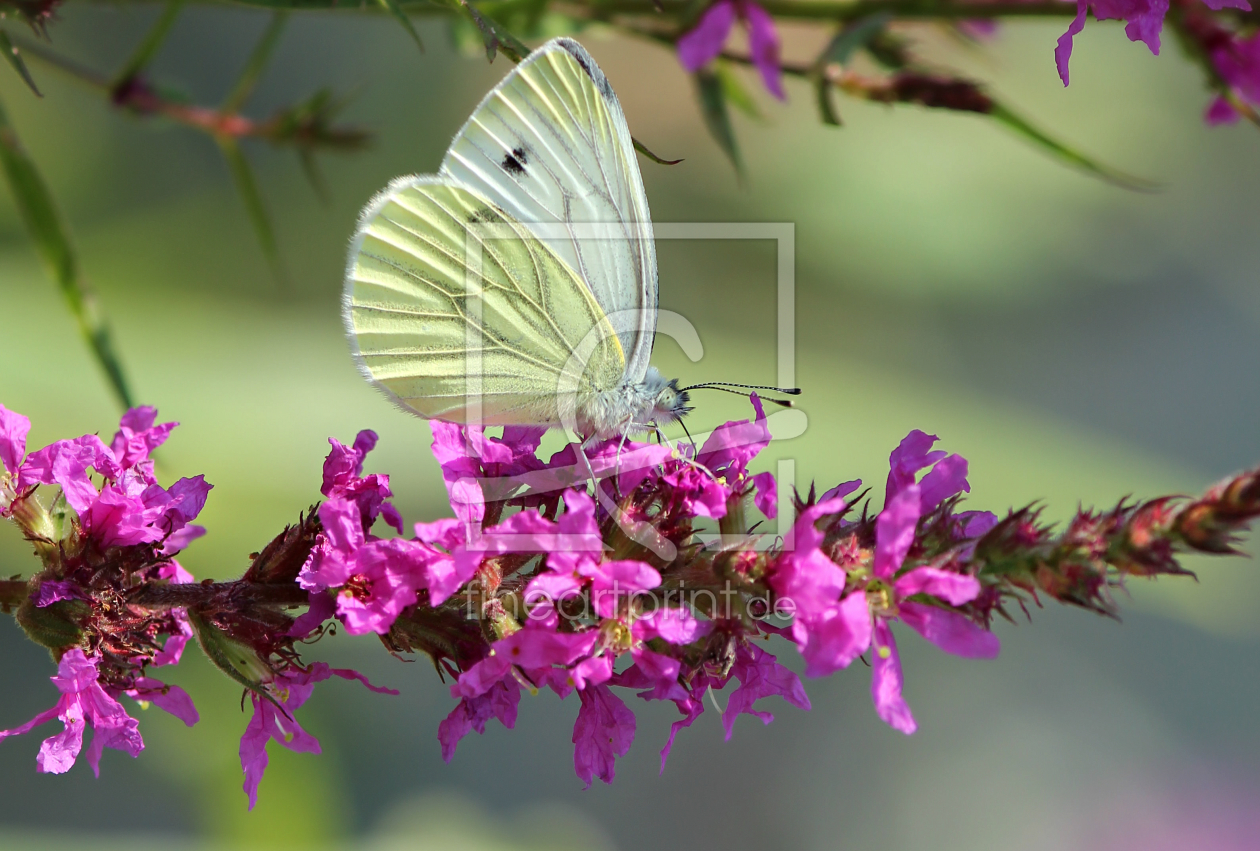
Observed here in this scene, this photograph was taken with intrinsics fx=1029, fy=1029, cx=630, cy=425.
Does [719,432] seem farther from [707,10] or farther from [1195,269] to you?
[1195,269]

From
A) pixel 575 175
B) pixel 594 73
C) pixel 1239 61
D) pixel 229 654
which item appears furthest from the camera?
pixel 1239 61

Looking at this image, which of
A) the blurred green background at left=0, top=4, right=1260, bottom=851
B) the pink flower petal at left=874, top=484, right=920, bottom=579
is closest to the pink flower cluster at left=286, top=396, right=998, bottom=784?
the pink flower petal at left=874, top=484, right=920, bottom=579

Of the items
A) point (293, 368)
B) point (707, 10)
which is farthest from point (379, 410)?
point (707, 10)

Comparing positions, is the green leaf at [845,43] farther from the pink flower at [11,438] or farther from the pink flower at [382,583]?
the pink flower at [11,438]

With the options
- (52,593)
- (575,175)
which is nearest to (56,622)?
(52,593)

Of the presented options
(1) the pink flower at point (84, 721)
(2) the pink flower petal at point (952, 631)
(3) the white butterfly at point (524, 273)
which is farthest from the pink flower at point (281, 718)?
(2) the pink flower petal at point (952, 631)

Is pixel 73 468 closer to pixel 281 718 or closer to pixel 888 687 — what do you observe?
pixel 281 718
